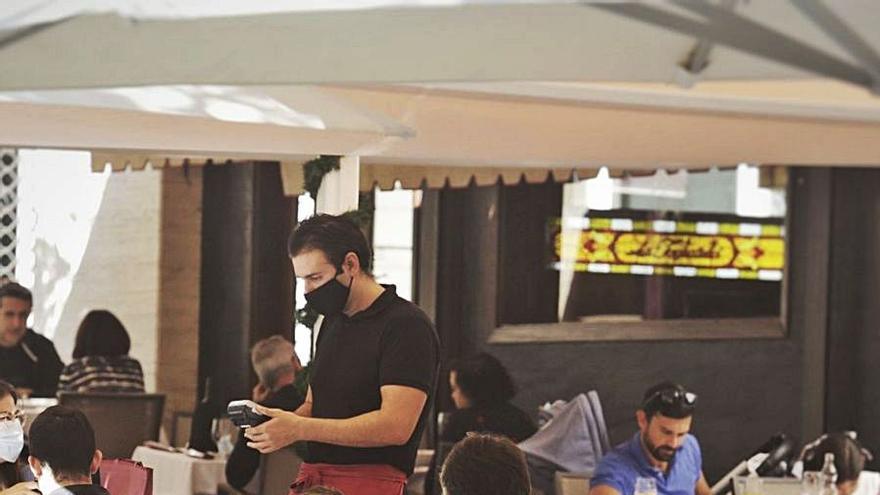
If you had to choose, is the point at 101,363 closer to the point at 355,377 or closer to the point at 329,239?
the point at 329,239

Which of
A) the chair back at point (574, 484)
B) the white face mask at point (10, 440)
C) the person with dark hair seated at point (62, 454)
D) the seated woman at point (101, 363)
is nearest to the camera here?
the person with dark hair seated at point (62, 454)

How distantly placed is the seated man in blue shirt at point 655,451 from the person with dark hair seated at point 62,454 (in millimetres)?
2263

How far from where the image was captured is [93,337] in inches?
353

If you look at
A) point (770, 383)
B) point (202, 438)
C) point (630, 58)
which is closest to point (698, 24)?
point (630, 58)

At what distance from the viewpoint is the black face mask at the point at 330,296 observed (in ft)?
15.5

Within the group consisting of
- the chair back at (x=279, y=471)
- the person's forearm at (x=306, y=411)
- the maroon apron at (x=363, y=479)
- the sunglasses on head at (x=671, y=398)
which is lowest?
the chair back at (x=279, y=471)

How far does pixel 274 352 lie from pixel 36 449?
2.94m

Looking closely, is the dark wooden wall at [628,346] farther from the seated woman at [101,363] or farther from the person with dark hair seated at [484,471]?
the person with dark hair seated at [484,471]

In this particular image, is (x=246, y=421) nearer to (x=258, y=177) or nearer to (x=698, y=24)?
(x=698, y=24)

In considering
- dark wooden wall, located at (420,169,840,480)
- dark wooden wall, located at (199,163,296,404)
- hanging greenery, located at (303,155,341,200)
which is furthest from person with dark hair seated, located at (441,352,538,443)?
dark wooden wall, located at (199,163,296,404)

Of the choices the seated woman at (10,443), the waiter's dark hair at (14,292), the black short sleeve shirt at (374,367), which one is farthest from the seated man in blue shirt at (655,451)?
the waiter's dark hair at (14,292)

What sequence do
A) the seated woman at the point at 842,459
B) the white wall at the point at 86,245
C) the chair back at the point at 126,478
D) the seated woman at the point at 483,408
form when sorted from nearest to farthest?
1. the chair back at the point at 126,478
2. the seated woman at the point at 842,459
3. the seated woman at the point at 483,408
4. the white wall at the point at 86,245

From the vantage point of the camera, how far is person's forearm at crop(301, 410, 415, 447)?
4.44 meters

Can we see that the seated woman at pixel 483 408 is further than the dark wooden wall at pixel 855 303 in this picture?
No
